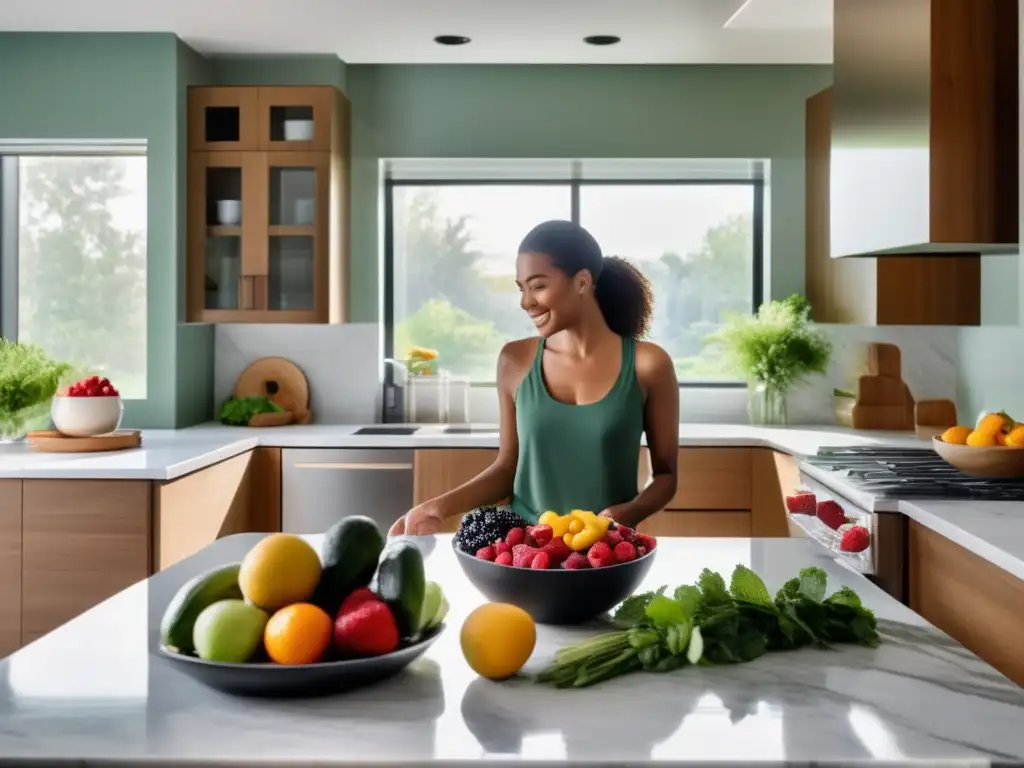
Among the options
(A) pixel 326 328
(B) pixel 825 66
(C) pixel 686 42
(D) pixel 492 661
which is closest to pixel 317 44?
(A) pixel 326 328

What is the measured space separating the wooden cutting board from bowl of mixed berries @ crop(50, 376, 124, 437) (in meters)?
1.00

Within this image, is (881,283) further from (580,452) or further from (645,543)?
(645,543)

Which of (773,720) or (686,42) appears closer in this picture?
(773,720)

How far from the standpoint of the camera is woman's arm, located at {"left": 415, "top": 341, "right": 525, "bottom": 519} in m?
2.38

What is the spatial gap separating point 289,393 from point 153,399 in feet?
2.06

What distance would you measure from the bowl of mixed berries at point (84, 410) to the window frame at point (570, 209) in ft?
4.78

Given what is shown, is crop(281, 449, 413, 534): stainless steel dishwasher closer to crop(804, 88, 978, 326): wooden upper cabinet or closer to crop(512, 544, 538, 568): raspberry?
crop(804, 88, 978, 326): wooden upper cabinet

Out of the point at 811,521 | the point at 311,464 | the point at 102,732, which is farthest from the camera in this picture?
the point at 311,464

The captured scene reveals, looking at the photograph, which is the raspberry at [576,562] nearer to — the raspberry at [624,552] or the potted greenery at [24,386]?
the raspberry at [624,552]

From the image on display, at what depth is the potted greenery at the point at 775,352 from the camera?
453cm

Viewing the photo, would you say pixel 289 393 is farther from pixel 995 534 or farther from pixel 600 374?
pixel 995 534

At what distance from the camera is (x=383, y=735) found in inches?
42.5

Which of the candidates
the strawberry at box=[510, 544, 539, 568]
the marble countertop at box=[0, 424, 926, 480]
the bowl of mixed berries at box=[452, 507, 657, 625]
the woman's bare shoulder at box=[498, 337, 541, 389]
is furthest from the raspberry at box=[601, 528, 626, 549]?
the marble countertop at box=[0, 424, 926, 480]

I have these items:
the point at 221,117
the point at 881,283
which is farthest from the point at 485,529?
the point at 221,117
